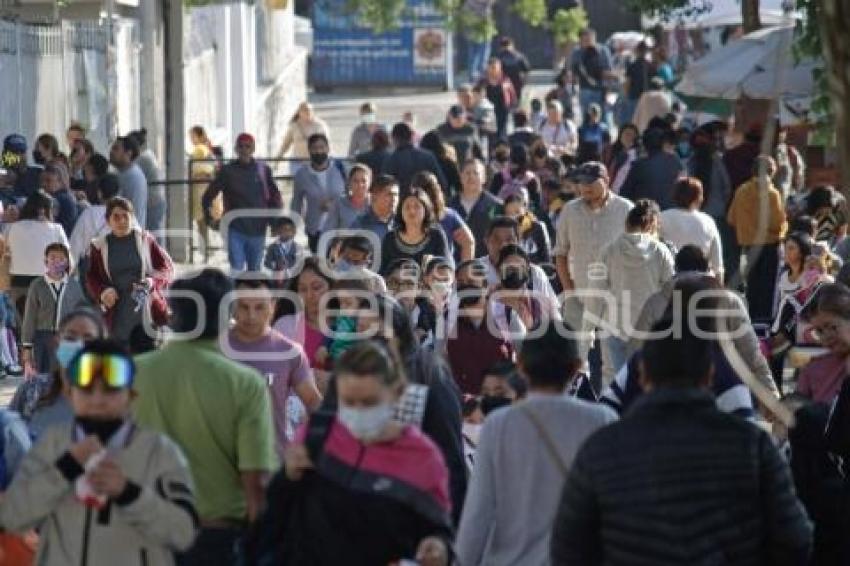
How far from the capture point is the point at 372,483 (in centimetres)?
727

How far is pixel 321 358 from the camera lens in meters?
11.2

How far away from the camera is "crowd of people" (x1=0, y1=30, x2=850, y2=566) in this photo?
7098 mm

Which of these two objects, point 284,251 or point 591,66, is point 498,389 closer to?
point 284,251

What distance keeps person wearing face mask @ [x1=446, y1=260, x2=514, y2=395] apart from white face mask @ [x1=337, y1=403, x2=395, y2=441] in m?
4.48

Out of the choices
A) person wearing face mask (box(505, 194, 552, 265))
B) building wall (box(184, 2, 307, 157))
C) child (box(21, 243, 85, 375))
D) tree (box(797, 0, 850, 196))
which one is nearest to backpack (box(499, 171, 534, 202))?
person wearing face mask (box(505, 194, 552, 265))

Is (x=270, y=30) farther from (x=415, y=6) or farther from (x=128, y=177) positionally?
(x=128, y=177)

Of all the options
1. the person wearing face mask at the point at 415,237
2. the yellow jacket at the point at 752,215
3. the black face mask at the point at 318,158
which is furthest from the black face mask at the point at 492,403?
the black face mask at the point at 318,158

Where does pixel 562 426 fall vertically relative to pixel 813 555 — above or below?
above

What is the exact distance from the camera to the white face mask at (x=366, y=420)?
7.21 m

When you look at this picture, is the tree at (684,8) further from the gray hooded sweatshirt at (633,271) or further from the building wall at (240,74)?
the gray hooded sweatshirt at (633,271)

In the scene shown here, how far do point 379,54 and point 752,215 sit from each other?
1208 inches

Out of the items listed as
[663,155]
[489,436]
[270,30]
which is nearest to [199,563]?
[489,436]

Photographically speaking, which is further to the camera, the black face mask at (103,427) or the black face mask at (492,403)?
the black face mask at (492,403)

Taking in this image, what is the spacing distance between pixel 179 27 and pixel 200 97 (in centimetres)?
613
